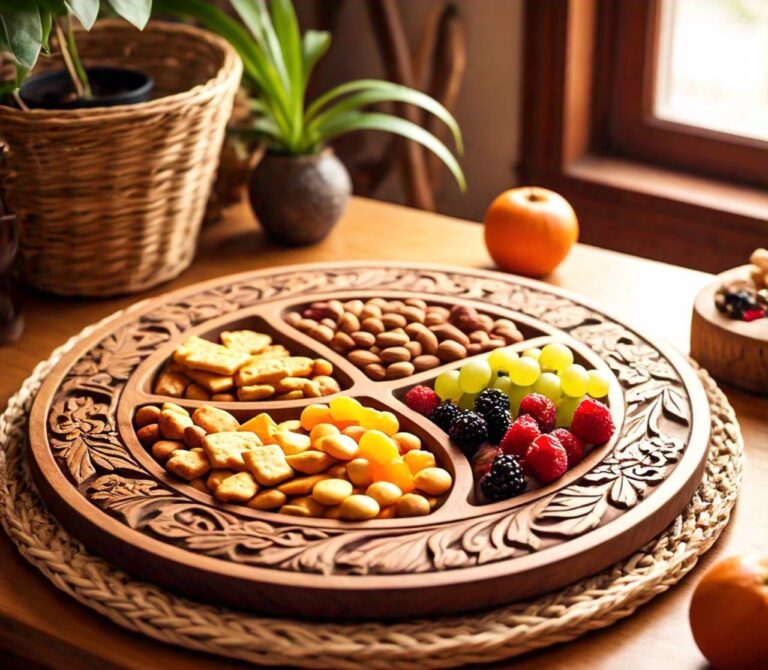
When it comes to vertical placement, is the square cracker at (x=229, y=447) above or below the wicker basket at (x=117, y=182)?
below

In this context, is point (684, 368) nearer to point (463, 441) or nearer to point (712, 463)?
point (712, 463)

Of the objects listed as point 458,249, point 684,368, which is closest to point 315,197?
point 458,249

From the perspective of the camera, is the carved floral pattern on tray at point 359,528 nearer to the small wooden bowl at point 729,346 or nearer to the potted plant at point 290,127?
the small wooden bowl at point 729,346

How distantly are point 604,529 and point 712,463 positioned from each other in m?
0.25

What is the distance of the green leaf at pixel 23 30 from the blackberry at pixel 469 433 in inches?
27.2

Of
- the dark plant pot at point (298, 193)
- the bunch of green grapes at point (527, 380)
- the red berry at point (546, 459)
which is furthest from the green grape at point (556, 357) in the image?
the dark plant pot at point (298, 193)

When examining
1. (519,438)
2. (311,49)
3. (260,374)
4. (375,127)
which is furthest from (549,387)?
(311,49)

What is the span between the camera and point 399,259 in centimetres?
193

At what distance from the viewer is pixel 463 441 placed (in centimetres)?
132

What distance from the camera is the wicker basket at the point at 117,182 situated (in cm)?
163

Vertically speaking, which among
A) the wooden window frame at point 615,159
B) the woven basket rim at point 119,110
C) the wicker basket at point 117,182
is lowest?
the wooden window frame at point 615,159

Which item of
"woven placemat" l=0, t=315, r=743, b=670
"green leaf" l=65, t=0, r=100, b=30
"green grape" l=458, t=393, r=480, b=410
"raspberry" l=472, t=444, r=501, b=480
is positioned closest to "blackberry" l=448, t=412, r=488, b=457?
"raspberry" l=472, t=444, r=501, b=480

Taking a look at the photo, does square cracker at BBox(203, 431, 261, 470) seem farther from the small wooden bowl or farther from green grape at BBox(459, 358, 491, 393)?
the small wooden bowl

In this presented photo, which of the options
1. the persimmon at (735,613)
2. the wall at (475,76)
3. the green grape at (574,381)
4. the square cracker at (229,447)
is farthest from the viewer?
the wall at (475,76)
